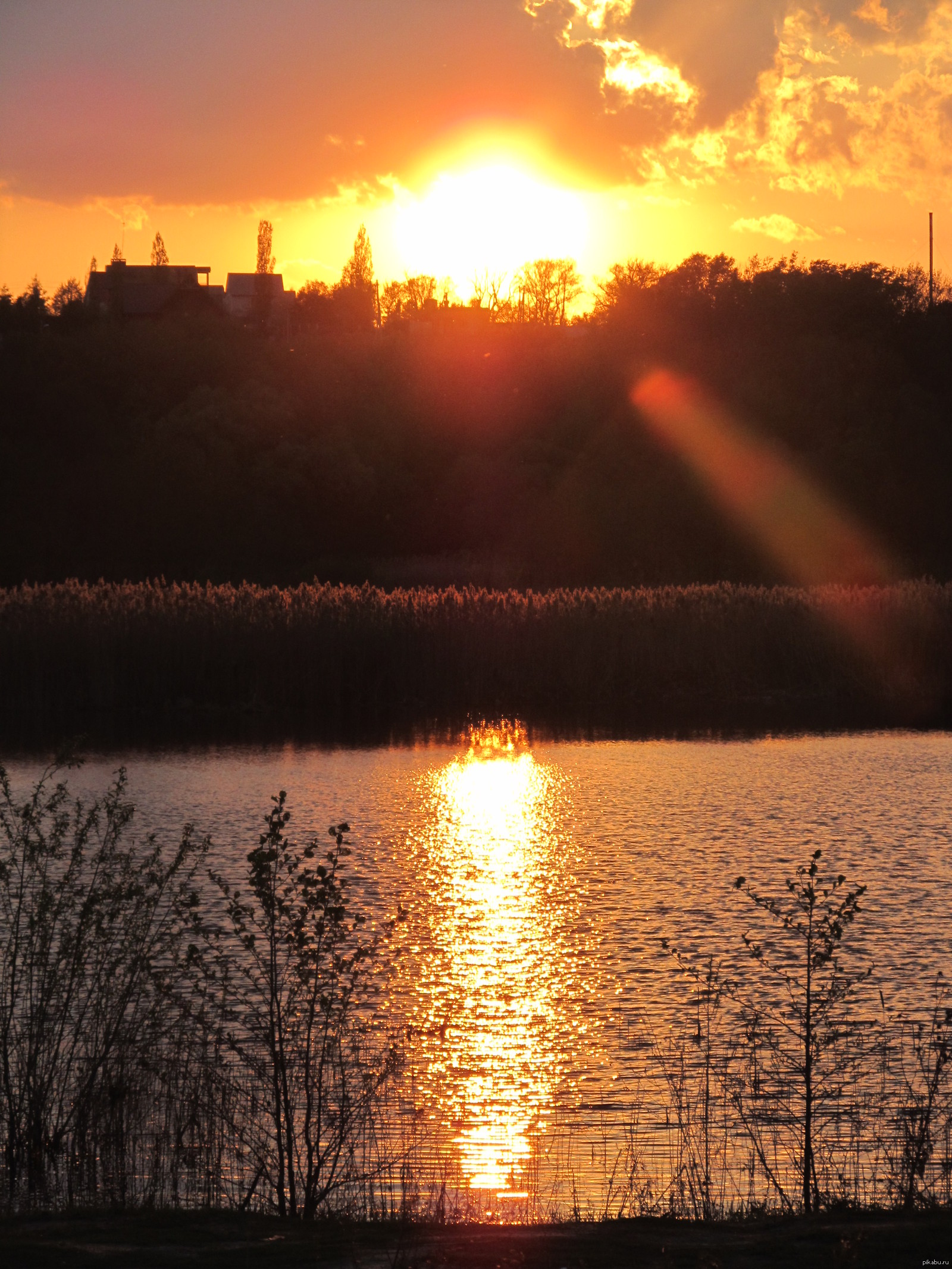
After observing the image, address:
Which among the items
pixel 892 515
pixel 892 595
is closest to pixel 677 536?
pixel 892 515

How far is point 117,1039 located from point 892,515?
5373 cm

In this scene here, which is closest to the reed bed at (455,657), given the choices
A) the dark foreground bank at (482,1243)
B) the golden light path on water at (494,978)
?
the golden light path on water at (494,978)

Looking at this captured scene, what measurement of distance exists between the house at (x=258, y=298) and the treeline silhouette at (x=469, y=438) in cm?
1980

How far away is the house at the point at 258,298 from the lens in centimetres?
9500

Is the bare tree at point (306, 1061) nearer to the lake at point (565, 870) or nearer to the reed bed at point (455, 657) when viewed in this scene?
the lake at point (565, 870)

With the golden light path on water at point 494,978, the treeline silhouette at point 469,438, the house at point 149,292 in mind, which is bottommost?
the golden light path on water at point 494,978

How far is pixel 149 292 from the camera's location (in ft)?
324

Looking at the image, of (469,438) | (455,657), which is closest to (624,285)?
(469,438)

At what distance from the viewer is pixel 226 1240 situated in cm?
504

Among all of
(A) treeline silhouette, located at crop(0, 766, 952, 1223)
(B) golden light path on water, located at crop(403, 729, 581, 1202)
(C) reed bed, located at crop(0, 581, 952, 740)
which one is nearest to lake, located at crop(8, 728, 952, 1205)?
(B) golden light path on water, located at crop(403, 729, 581, 1202)

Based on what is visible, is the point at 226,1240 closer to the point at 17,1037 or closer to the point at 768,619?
the point at 17,1037

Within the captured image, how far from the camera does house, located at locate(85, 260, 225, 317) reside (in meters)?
91.0

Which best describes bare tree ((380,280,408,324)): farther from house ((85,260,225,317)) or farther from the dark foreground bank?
the dark foreground bank

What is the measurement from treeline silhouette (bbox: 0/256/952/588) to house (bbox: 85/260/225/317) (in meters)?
15.2
